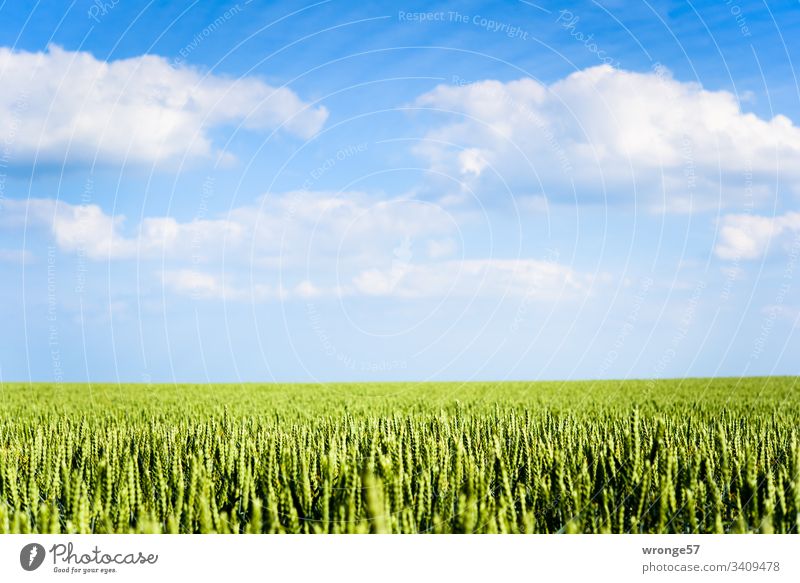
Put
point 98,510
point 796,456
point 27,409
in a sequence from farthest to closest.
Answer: point 27,409, point 796,456, point 98,510
